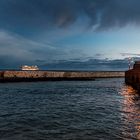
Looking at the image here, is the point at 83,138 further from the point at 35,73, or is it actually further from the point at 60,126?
the point at 35,73

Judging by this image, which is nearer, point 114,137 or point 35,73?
point 114,137

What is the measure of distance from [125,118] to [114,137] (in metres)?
6.54

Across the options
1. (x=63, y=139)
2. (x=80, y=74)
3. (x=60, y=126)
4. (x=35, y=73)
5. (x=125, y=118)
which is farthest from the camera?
(x=80, y=74)

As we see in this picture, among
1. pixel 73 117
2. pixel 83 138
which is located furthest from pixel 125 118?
pixel 83 138

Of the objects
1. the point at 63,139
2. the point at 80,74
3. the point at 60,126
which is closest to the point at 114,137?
the point at 63,139

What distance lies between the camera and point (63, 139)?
1589 cm

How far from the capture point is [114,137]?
16.4 metres

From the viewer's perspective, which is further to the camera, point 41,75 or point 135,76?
point 41,75

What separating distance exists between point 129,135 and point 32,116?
9.66 meters

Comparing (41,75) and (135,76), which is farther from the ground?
(135,76)

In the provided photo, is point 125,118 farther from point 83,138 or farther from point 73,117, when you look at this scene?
point 83,138

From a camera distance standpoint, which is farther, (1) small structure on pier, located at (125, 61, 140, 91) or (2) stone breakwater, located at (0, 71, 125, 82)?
(2) stone breakwater, located at (0, 71, 125, 82)

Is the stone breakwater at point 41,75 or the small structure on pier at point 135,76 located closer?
the small structure on pier at point 135,76

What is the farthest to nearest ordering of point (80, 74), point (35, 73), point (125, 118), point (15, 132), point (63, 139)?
point (80, 74) < point (35, 73) < point (125, 118) < point (15, 132) < point (63, 139)
